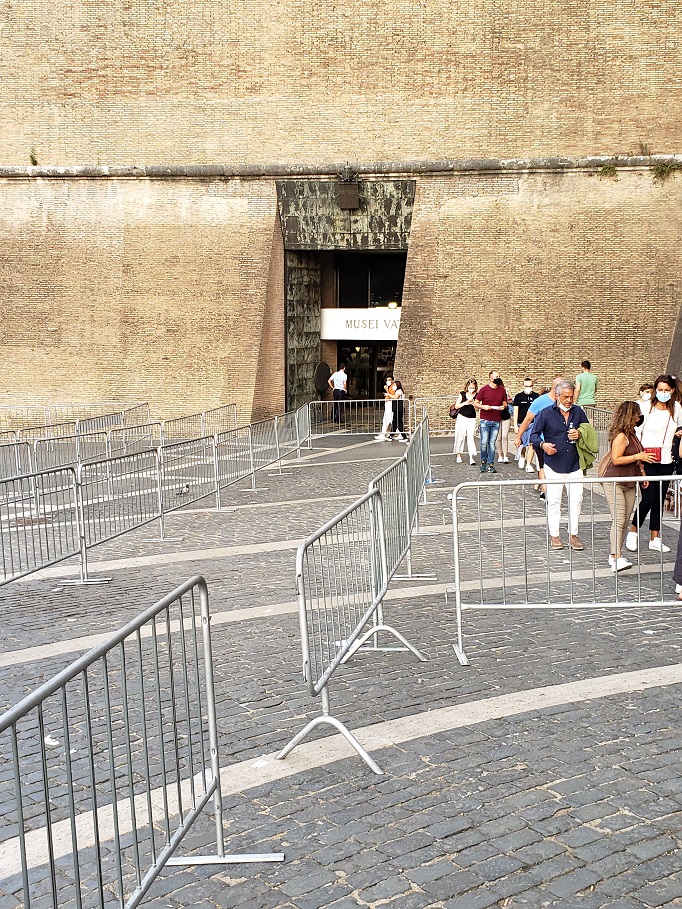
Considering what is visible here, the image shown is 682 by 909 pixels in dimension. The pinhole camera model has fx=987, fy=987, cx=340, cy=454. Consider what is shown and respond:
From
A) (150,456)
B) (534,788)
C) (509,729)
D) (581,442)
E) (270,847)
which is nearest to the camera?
(270,847)

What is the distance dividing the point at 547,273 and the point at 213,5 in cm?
1130

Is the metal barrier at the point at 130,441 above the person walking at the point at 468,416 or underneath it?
underneath

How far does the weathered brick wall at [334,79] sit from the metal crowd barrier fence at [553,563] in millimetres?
16466

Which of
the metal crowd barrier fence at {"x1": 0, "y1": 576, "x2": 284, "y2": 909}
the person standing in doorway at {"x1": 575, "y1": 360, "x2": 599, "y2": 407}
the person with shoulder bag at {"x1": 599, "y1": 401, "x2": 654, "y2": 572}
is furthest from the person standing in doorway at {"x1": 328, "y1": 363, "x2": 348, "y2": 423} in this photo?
the metal crowd barrier fence at {"x1": 0, "y1": 576, "x2": 284, "y2": 909}

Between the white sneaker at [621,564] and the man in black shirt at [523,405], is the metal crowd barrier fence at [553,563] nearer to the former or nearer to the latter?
the white sneaker at [621,564]

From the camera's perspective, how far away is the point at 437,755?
5.30 metres

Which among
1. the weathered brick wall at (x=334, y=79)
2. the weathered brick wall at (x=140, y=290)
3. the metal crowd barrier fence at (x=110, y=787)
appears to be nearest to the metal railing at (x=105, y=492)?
the metal crowd barrier fence at (x=110, y=787)

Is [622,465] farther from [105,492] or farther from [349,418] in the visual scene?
[349,418]

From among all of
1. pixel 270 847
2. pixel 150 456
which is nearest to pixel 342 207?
pixel 150 456

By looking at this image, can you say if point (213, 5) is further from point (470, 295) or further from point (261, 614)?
point (261, 614)

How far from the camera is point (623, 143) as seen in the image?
2564cm

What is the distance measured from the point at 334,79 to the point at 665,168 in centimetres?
894

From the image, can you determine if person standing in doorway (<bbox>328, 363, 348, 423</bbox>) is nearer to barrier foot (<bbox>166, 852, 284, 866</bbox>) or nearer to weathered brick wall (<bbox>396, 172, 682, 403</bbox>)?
weathered brick wall (<bbox>396, 172, 682, 403</bbox>)

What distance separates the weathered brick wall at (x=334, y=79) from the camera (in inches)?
1005
